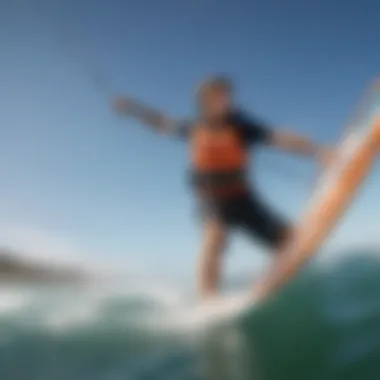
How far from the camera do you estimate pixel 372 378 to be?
1398 millimetres

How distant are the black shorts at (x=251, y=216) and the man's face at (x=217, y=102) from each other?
6.5 inches

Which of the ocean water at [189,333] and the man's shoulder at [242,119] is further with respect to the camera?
the man's shoulder at [242,119]

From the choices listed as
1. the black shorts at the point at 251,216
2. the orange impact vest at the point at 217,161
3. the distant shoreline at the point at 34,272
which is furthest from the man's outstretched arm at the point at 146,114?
the distant shoreline at the point at 34,272

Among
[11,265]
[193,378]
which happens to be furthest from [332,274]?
[11,265]

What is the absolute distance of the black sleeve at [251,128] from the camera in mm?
1550

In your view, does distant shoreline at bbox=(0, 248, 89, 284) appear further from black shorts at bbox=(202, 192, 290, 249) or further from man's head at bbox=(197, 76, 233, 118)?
man's head at bbox=(197, 76, 233, 118)

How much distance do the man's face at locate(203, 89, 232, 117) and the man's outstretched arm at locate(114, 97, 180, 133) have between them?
0.21 feet

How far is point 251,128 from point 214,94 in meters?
0.10

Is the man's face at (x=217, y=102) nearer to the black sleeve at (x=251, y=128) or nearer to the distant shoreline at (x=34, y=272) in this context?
the black sleeve at (x=251, y=128)

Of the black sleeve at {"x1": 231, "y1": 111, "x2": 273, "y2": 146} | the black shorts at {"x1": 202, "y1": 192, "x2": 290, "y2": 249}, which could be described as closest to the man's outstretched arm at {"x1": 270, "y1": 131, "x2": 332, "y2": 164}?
the black sleeve at {"x1": 231, "y1": 111, "x2": 273, "y2": 146}

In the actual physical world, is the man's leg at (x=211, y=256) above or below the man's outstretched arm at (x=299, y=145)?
below

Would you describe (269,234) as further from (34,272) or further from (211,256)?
(34,272)

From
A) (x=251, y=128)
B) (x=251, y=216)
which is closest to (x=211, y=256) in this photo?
(x=251, y=216)

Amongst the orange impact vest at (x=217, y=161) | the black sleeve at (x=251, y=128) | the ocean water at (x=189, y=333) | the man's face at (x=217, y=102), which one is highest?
the man's face at (x=217, y=102)
